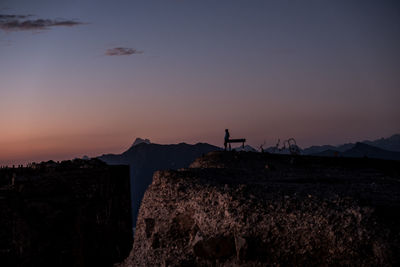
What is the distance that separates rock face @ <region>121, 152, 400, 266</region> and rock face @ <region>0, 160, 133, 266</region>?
3633mm

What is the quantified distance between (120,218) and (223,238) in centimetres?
822

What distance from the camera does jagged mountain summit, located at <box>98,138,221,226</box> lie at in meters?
93.9

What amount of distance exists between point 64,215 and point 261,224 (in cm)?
841

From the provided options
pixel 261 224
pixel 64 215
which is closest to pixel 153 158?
pixel 64 215

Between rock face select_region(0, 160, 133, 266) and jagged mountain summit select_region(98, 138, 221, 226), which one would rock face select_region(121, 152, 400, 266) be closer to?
rock face select_region(0, 160, 133, 266)

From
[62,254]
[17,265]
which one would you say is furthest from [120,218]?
[17,265]

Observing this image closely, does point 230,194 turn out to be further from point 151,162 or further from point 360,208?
point 151,162

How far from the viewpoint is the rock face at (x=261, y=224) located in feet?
28.3

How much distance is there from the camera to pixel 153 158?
325 feet

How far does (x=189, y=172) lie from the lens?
13.5 m

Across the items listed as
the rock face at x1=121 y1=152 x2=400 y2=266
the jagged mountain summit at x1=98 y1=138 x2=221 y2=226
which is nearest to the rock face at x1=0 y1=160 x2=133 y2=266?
the rock face at x1=121 y1=152 x2=400 y2=266

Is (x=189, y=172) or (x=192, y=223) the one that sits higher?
(x=189, y=172)

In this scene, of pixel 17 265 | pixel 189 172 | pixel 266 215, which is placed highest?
pixel 189 172

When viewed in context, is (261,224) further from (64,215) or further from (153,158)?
(153,158)
